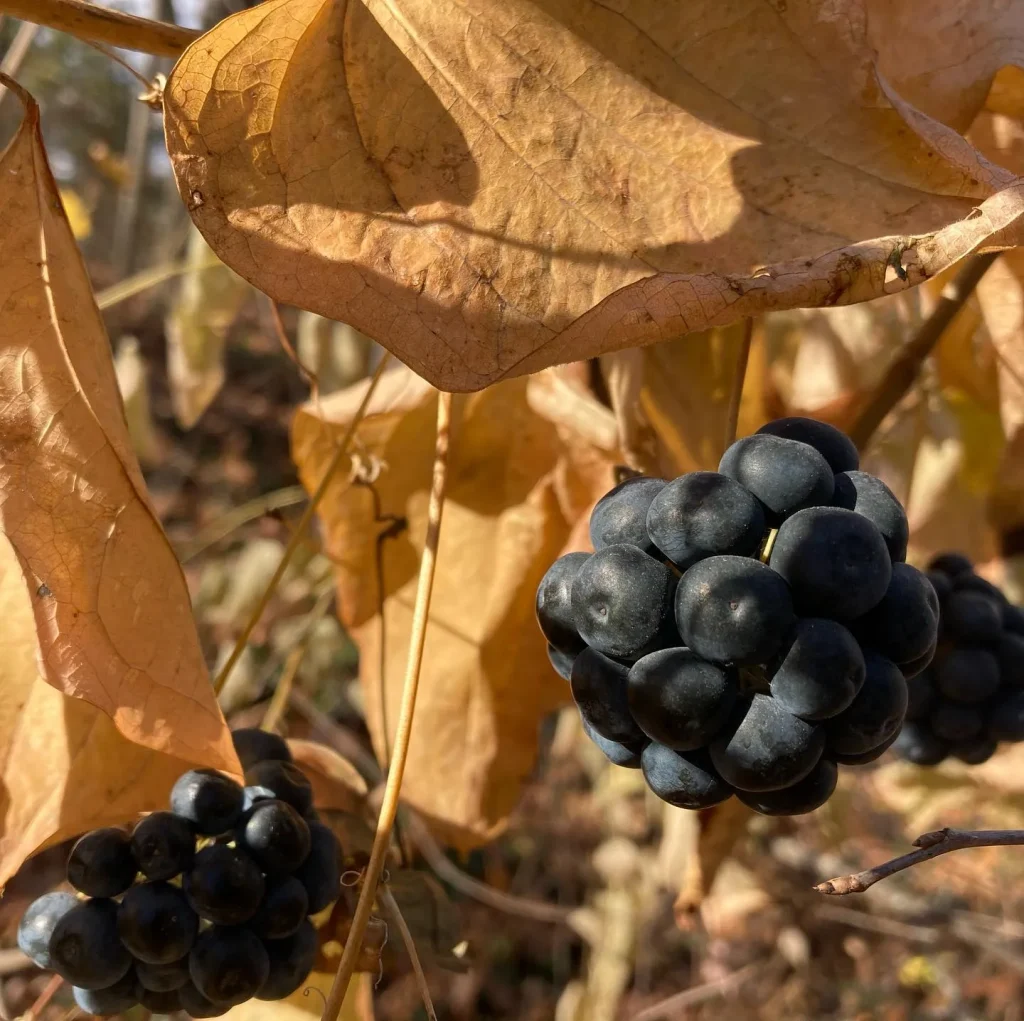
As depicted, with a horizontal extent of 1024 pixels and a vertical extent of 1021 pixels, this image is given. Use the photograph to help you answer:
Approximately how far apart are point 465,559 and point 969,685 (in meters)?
0.50

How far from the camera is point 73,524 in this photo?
0.59 metres

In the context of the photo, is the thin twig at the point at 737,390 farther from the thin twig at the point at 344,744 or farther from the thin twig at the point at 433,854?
the thin twig at the point at 344,744

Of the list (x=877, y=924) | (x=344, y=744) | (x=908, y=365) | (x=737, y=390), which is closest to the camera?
(x=737, y=390)

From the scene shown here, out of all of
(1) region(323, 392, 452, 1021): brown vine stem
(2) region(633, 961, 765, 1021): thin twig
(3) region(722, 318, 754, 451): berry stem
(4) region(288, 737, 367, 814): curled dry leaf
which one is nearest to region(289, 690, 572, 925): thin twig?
(2) region(633, 961, 765, 1021): thin twig

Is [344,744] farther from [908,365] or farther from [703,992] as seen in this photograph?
[908,365]

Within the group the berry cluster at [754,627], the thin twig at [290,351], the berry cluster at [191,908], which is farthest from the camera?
the thin twig at [290,351]

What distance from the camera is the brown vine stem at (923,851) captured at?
512 millimetres

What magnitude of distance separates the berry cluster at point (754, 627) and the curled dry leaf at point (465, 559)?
0.39m

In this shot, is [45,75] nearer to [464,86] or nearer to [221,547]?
[221,547]

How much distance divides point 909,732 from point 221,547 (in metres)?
1.88

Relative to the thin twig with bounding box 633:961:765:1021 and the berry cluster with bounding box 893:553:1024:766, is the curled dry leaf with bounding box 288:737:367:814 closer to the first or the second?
the berry cluster with bounding box 893:553:1024:766

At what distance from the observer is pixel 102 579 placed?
0.60 metres

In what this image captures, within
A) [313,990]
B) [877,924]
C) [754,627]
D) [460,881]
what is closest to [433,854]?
[460,881]

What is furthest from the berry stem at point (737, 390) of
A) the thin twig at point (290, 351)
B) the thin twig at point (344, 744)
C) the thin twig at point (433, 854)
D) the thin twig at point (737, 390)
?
the thin twig at point (344, 744)
